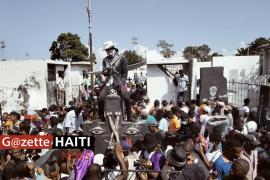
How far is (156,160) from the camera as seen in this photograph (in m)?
5.50

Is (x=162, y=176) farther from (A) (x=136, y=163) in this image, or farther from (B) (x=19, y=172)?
(B) (x=19, y=172)

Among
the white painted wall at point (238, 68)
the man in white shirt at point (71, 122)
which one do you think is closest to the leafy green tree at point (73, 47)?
the white painted wall at point (238, 68)

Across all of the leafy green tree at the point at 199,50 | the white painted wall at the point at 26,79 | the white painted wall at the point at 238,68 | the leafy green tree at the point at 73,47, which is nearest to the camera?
the white painted wall at the point at 26,79

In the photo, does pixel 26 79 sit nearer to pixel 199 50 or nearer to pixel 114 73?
pixel 114 73

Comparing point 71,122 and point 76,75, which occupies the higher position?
point 76,75

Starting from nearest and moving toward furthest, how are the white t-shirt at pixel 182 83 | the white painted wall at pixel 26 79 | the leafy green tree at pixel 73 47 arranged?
1. the white t-shirt at pixel 182 83
2. the white painted wall at pixel 26 79
3. the leafy green tree at pixel 73 47

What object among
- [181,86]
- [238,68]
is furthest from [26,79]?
[238,68]

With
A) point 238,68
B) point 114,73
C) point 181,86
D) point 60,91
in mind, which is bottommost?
point 60,91

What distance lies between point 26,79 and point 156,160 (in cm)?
1578

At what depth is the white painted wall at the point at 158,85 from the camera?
59.5 feet

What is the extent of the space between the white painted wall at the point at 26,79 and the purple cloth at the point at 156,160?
49.3 feet

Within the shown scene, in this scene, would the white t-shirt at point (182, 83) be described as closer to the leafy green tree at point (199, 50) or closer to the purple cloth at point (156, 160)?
the purple cloth at point (156, 160)

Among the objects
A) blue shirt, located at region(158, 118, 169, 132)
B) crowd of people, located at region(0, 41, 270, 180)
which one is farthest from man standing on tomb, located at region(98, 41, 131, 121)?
blue shirt, located at region(158, 118, 169, 132)

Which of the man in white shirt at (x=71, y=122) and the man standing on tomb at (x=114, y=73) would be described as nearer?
the man standing on tomb at (x=114, y=73)
